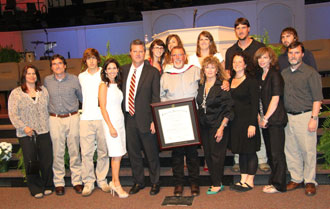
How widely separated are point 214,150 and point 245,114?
0.55 m

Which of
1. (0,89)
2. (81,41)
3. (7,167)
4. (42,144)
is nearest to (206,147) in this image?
(42,144)

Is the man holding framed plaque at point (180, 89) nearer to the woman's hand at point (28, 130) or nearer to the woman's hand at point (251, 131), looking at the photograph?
the woman's hand at point (251, 131)

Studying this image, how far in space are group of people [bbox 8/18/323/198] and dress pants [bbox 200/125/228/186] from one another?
0.01 m

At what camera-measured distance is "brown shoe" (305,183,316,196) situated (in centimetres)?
392

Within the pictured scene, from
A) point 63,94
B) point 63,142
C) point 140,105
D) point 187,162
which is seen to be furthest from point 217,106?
point 63,142

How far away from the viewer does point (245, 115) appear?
3938 mm

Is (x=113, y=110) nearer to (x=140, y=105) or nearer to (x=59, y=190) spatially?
(x=140, y=105)

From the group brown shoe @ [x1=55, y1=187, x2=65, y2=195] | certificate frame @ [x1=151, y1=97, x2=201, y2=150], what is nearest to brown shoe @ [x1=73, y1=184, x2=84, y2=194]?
brown shoe @ [x1=55, y1=187, x2=65, y2=195]

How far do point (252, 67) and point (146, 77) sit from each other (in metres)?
1.25

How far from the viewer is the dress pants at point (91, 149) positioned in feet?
14.2

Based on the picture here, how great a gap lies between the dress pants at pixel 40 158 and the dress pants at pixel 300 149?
3006mm

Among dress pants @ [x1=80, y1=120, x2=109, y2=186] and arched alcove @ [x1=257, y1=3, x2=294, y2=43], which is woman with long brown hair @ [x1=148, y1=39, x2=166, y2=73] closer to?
dress pants @ [x1=80, y1=120, x2=109, y2=186]

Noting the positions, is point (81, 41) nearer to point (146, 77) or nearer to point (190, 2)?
point (190, 2)

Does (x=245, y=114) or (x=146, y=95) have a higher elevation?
(x=146, y=95)
